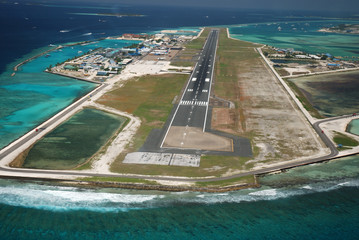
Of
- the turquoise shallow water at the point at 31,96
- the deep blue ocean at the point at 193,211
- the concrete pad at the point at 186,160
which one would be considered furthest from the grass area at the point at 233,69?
the turquoise shallow water at the point at 31,96

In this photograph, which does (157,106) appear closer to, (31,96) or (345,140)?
(31,96)

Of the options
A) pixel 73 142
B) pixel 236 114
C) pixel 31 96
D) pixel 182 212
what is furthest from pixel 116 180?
pixel 31 96

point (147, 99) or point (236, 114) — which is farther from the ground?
point (147, 99)

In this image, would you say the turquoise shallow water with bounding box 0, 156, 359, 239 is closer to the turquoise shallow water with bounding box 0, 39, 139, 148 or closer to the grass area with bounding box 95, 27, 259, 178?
the grass area with bounding box 95, 27, 259, 178

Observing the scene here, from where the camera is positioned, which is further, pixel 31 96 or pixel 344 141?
pixel 31 96

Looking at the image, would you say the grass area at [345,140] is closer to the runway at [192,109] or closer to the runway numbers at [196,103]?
the runway at [192,109]

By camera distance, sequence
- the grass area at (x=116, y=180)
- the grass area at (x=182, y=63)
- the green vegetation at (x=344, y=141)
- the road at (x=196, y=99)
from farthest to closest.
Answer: the grass area at (x=182, y=63), the road at (x=196, y=99), the green vegetation at (x=344, y=141), the grass area at (x=116, y=180)

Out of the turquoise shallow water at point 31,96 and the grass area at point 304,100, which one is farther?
the grass area at point 304,100
